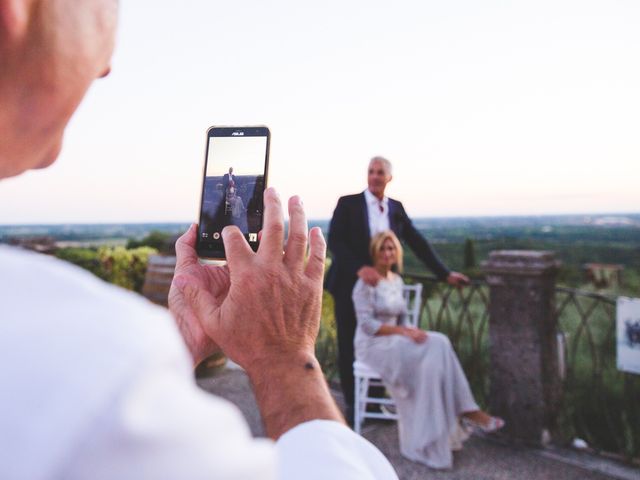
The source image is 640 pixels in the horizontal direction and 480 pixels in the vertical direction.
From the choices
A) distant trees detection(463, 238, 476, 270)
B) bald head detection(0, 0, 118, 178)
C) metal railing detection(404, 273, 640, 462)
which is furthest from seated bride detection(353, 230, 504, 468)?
bald head detection(0, 0, 118, 178)

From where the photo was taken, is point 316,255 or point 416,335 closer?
point 316,255

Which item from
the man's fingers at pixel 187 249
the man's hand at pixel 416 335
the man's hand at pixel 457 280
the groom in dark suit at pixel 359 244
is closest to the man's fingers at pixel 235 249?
the man's fingers at pixel 187 249

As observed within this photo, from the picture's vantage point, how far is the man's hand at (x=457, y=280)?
527 cm

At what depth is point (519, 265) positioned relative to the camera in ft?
14.5

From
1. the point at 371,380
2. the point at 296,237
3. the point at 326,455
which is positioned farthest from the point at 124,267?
the point at 326,455

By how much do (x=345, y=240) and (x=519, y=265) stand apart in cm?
131

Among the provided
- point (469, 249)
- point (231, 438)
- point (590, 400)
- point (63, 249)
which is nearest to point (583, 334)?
point (590, 400)

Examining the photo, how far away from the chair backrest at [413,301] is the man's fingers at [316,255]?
4.61 m

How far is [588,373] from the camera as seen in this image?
514 centimetres

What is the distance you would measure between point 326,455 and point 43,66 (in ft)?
1.54

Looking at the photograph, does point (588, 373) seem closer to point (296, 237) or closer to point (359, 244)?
point (359, 244)

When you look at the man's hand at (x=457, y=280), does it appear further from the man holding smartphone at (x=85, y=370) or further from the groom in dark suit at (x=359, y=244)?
the man holding smartphone at (x=85, y=370)

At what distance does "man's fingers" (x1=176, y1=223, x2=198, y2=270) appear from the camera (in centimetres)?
104

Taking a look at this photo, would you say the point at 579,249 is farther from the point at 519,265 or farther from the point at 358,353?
the point at 358,353
